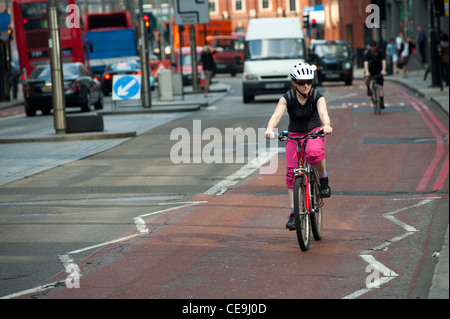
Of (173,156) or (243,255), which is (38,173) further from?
(243,255)

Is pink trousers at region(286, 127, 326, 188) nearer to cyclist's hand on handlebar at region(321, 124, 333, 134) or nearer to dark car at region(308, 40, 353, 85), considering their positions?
cyclist's hand on handlebar at region(321, 124, 333, 134)

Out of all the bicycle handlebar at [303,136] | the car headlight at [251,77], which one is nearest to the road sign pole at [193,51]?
the car headlight at [251,77]

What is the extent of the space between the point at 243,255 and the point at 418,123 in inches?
539

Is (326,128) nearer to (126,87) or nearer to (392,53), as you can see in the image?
(126,87)

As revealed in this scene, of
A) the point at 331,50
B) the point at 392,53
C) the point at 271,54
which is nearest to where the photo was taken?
the point at 271,54

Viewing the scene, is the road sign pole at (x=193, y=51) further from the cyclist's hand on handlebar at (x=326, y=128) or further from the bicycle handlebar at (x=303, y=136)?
the cyclist's hand on handlebar at (x=326, y=128)

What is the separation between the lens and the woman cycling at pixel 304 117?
9.05 m

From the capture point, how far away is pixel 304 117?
9.24 m

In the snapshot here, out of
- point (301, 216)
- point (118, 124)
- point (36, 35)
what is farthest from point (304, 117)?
point (36, 35)

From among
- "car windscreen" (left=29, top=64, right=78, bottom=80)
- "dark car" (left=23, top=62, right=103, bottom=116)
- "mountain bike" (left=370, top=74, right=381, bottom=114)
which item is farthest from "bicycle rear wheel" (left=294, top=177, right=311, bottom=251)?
"car windscreen" (left=29, top=64, right=78, bottom=80)

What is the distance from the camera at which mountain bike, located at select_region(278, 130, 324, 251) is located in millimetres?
8695

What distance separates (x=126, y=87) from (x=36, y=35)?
48.9ft

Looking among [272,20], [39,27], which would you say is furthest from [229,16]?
[272,20]

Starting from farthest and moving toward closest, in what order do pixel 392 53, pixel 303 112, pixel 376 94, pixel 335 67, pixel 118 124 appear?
1. pixel 392 53
2. pixel 335 67
3. pixel 118 124
4. pixel 376 94
5. pixel 303 112
